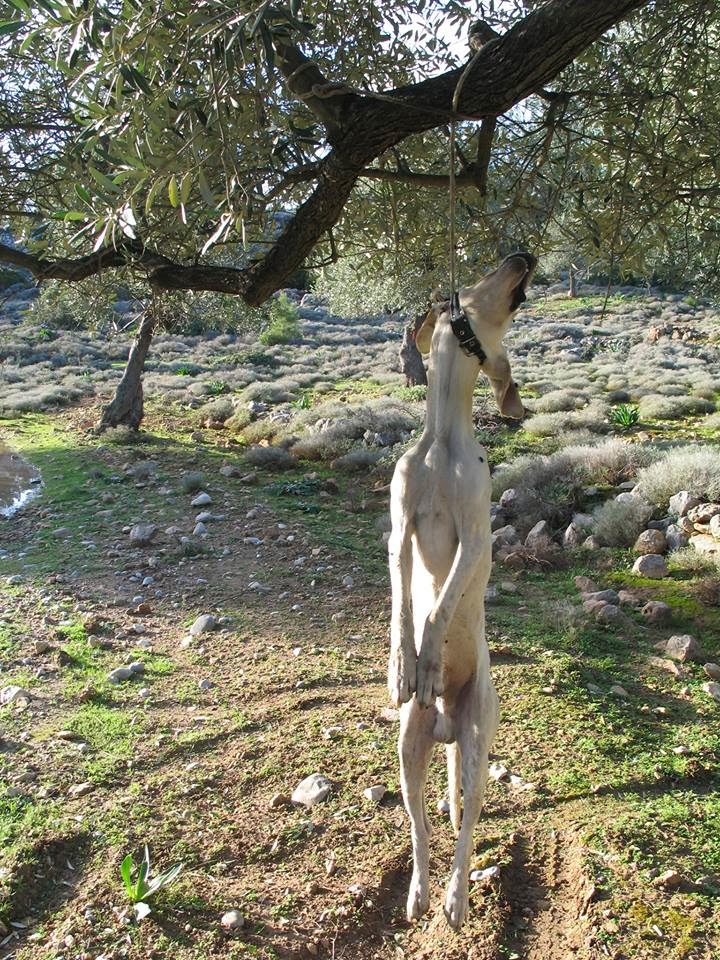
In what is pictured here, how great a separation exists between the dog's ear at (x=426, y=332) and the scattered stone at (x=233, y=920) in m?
2.96

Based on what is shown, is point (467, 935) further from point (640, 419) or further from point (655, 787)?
point (640, 419)

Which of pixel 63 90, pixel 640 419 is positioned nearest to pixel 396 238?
pixel 63 90

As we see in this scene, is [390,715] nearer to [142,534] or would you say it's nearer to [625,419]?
[142,534]

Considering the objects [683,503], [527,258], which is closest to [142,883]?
[527,258]

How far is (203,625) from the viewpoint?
772 cm

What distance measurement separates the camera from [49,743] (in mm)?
5625

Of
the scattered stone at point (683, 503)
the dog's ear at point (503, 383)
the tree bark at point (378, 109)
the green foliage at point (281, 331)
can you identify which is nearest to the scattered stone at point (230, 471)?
the scattered stone at point (683, 503)

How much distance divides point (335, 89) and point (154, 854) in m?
4.17

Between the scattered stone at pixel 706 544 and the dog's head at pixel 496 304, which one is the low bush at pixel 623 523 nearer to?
the scattered stone at pixel 706 544

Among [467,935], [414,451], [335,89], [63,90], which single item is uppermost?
[63,90]

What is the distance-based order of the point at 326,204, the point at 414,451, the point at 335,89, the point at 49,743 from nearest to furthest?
the point at 414,451
the point at 335,89
the point at 326,204
the point at 49,743

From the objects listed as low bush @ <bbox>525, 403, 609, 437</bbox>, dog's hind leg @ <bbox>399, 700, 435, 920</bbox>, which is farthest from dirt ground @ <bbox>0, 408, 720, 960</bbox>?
low bush @ <bbox>525, 403, 609, 437</bbox>

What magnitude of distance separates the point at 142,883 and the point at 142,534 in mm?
6681

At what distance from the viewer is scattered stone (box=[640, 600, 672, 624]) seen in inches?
303
